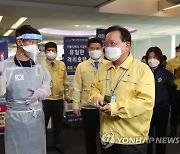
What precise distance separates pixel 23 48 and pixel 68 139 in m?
2.48

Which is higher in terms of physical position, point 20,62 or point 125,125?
point 20,62

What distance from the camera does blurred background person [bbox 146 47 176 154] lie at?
274 centimetres

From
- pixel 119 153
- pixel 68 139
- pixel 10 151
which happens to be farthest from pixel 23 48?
pixel 68 139

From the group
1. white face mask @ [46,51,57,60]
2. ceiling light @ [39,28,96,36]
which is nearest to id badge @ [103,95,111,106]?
white face mask @ [46,51,57,60]

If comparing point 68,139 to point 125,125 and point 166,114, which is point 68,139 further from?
point 125,125

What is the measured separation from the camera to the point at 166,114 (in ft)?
9.22

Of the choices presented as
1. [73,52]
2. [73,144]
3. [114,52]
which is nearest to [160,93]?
[114,52]

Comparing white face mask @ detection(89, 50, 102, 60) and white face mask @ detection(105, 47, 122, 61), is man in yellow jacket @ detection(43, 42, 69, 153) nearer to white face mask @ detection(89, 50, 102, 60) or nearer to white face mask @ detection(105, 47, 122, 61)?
white face mask @ detection(89, 50, 102, 60)

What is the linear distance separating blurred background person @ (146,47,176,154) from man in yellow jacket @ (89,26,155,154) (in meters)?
1.17

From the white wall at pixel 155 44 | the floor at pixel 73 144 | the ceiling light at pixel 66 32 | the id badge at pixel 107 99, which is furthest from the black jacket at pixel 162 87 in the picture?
the white wall at pixel 155 44

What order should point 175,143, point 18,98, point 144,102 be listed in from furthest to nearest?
point 175,143 → point 18,98 → point 144,102

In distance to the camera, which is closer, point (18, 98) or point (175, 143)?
point (18, 98)

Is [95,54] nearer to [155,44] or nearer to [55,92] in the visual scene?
[55,92]

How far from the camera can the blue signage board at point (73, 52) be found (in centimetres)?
468
